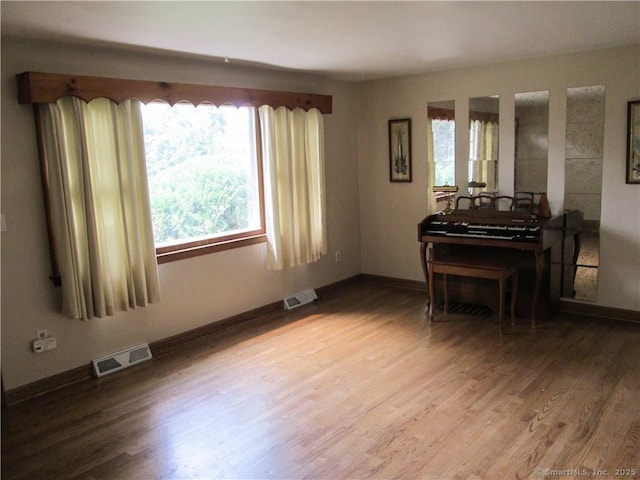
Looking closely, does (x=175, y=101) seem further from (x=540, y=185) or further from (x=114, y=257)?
(x=540, y=185)

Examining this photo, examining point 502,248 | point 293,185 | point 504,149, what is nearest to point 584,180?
point 504,149

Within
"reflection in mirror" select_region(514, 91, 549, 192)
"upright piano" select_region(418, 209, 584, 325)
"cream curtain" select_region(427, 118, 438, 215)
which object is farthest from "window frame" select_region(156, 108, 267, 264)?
"reflection in mirror" select_region(514, 91, 549, 192)

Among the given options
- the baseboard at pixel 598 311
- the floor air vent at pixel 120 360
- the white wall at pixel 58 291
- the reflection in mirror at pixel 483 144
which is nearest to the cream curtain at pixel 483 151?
the reflection in mirror at pixel 483 144

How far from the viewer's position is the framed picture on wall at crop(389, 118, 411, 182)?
216 inches

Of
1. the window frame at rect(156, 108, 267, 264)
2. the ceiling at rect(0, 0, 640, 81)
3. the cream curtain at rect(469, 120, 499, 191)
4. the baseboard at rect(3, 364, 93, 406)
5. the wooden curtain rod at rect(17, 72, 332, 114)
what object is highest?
the ceiling at rect(0, 0, 640, 81)

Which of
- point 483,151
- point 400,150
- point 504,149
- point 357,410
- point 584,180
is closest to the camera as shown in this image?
point 357,410

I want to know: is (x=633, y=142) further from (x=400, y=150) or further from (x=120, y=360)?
(x=120, y=360)

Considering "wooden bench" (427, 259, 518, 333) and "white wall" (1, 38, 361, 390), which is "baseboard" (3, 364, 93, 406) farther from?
"wooden bench" (427, 259, 518, 333)

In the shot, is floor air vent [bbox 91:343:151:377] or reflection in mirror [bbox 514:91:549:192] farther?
reflection in mirror [bbox 514:91:549:192]

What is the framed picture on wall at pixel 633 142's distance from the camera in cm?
414

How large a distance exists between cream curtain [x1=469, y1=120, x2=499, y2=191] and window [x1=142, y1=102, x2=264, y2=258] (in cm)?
205

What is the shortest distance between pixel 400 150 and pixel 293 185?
1343 millimetres

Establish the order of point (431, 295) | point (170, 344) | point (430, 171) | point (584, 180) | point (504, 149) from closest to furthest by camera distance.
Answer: point (170, 344)
point (584, 180)
point (431, 295)
point (504, 149)
point (430, 171)

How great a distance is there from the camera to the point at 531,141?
4699 mm
